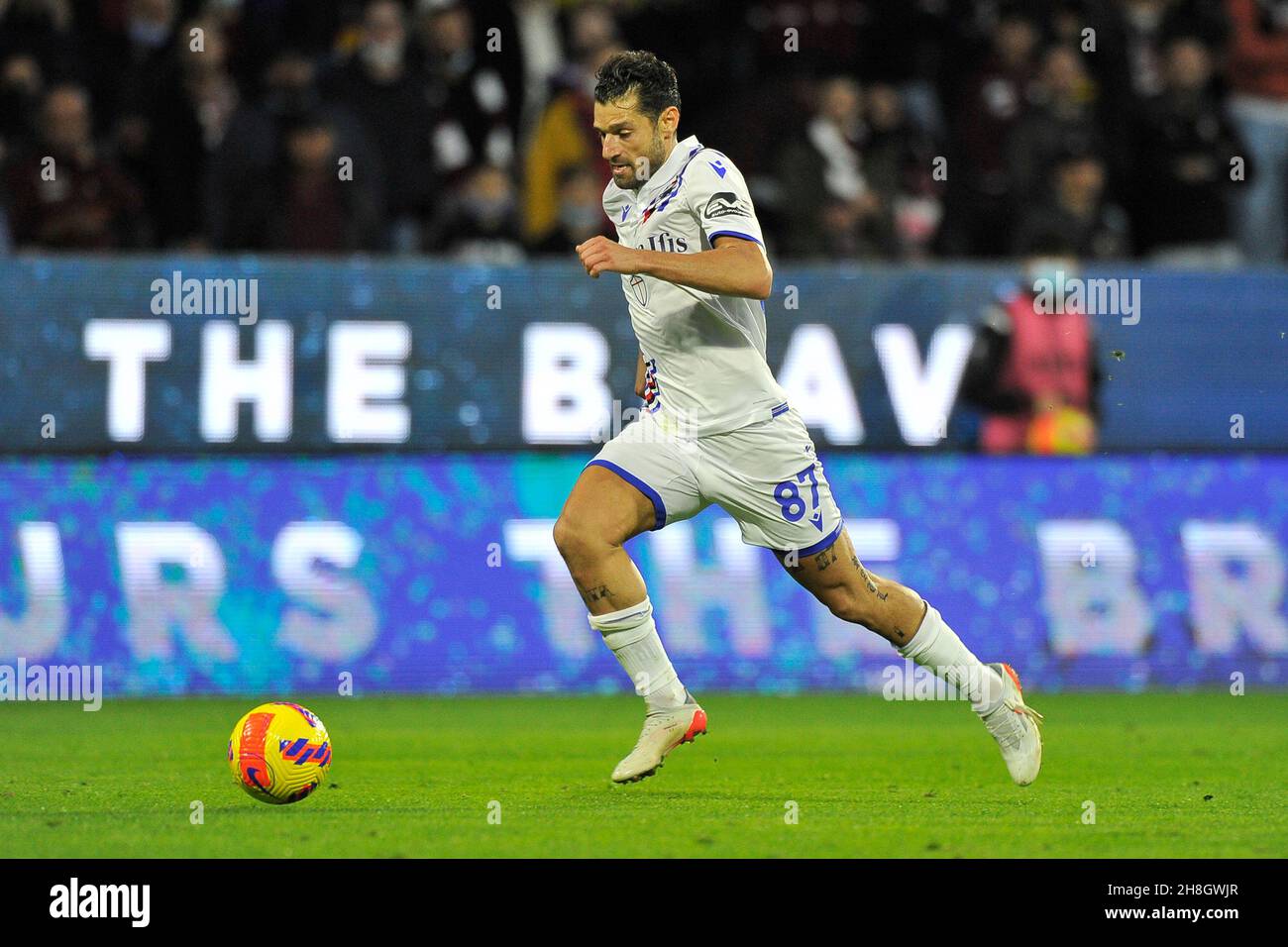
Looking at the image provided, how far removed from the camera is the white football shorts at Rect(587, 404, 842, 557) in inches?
287

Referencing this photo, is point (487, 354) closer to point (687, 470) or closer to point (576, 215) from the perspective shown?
point (576, 215)

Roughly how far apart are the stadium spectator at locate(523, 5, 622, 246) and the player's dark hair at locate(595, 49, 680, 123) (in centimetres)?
581

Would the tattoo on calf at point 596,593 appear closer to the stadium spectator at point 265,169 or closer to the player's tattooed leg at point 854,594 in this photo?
the player's tattooed leg at point 854,594

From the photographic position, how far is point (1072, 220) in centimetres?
1303

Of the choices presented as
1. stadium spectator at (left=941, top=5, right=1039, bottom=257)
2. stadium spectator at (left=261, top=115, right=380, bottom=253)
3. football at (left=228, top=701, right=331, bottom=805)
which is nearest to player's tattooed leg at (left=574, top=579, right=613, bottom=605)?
football at (left=228, top=701, right=331, bottom=805)

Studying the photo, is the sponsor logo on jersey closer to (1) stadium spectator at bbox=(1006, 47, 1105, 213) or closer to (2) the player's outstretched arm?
(2) the player's outstretched arm

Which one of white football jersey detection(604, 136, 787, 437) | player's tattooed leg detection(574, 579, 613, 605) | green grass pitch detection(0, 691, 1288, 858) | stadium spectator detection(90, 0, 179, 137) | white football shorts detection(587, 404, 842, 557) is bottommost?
green grass pitch detection(0, 691, 1288, 858)

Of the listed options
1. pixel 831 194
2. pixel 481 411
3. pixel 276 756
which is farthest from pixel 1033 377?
pixel 276 756

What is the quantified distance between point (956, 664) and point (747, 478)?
1.00 metres

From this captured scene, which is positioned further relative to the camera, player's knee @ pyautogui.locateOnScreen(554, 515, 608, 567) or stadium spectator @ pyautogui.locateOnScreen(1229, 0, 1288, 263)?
stadium spectator @ pyautogui.locateOnScreen(1229, 0, 1288, 263)

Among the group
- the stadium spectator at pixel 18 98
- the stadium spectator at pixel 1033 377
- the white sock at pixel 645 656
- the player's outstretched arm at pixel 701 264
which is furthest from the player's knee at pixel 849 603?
the stadium spectator at pixel 18 98

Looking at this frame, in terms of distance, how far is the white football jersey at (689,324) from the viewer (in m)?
7.25

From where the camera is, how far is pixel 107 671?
1127 cm

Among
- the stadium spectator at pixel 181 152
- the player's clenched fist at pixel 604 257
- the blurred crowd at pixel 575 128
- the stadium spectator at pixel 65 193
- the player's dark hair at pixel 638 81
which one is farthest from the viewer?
the stadium spectator at pixel 181 152
